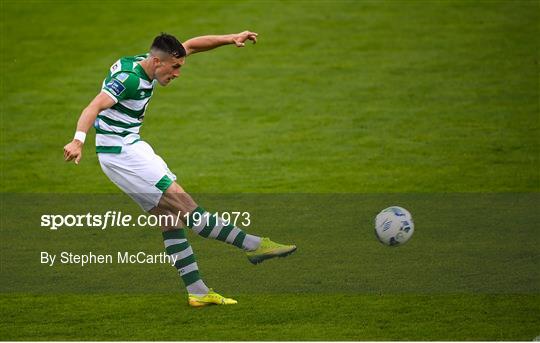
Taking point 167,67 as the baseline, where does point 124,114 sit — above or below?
below

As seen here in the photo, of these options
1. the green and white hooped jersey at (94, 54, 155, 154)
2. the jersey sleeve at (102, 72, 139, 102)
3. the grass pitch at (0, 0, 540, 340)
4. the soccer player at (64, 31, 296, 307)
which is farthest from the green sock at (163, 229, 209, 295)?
the jersey sleeve at (102, 72, 139, 102)

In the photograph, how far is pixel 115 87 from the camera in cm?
995

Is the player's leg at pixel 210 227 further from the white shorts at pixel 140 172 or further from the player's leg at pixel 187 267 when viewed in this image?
the player's leg at pixel 187 267

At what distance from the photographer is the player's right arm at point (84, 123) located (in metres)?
9.21

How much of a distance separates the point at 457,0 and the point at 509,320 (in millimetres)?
15594

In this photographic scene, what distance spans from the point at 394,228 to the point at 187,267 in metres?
2.30

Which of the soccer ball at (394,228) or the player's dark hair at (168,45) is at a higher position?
the player's dark hair at (168,45)

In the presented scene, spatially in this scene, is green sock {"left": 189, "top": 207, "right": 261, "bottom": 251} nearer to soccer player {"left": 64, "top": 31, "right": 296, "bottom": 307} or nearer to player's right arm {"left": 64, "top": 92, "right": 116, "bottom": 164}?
soccer player {"left": 64, "top": 31, "right": 296, "bottom": 307}

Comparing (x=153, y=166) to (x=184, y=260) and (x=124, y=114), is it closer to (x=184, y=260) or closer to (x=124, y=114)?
(x=124, y=114)

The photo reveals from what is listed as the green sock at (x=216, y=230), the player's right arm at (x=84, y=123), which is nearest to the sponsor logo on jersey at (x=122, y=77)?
the player's right arm at (x=84, y=123)

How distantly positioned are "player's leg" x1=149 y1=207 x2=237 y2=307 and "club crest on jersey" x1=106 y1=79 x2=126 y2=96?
1219mm

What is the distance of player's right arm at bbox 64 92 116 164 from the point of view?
9.21m

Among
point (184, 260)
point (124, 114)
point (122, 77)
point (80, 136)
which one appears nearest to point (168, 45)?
point (122, 77)

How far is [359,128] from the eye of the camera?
1867cm
